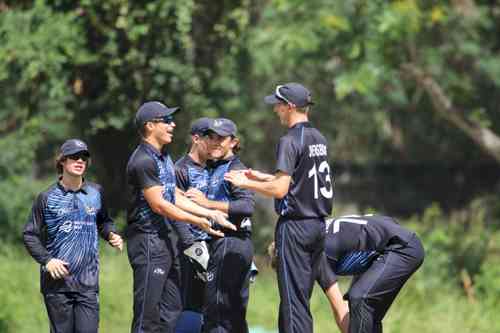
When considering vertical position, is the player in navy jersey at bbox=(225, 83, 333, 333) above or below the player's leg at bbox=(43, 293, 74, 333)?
above

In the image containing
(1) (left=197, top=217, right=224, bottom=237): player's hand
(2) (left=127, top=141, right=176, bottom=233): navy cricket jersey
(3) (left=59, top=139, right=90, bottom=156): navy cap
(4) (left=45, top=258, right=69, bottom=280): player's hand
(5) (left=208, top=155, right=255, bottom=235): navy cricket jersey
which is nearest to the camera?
(4) (left=45, top=258, right=69, bottom=280): player's hand

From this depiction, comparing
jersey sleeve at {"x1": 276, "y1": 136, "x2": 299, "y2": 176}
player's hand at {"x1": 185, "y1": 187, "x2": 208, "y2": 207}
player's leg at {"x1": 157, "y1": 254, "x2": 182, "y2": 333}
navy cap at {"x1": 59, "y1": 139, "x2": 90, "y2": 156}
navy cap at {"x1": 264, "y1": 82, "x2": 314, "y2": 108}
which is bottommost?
player's leg at {"x1": 157, "y1": 254, "x2": 182, "y2": 333}

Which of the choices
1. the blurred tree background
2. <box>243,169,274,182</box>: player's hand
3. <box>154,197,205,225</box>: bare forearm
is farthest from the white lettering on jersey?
the blurred tree background

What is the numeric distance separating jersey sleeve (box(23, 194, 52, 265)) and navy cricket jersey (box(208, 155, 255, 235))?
57.7 inches

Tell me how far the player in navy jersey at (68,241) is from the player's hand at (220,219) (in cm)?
95

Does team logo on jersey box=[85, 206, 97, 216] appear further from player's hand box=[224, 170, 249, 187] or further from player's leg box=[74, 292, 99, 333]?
player's hand box=[224, 170, 249, 187]

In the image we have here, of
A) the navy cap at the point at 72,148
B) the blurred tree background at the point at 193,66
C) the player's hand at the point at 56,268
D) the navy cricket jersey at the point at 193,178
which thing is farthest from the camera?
the blurred tree background at the point at 193,66

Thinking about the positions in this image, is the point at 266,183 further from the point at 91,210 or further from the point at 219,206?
the point at 91,210

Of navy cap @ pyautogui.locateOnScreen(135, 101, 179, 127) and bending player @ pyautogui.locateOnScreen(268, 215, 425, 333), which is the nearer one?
navy cap @ pyautogui.locateOnScreen(135, 101, 179, 127)

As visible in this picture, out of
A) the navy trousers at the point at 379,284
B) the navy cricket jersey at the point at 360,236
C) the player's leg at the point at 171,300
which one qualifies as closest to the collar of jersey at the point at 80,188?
the player's leg at the point at 171,300

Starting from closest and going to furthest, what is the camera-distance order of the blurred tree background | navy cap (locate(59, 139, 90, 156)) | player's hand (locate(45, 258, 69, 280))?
1. player's hand (locate(45, 258, 69, 280))
2. navy cap (locate(59, 139, 90, 156))
3. the blurred tree background

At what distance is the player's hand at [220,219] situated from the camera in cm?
791

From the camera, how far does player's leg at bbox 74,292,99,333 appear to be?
7906mm

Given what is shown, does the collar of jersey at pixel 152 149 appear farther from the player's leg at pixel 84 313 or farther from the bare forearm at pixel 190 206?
the player's leg at pixel 84 313
